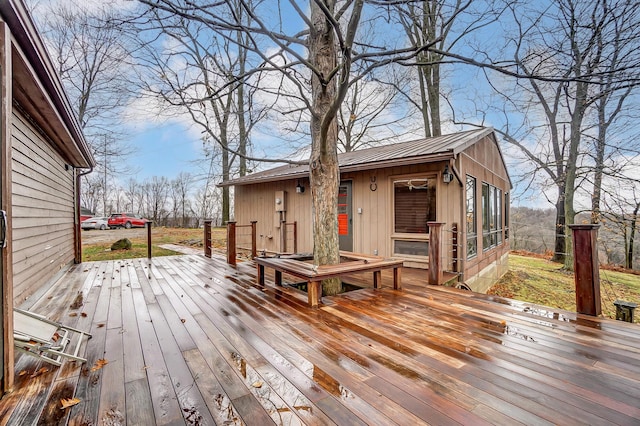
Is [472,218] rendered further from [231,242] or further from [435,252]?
[231,242]

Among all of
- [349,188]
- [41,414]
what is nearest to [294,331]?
[41,414]

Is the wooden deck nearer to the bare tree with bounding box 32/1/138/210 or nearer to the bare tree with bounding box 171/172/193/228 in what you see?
the bare tree with bounding box 32/1/138/210

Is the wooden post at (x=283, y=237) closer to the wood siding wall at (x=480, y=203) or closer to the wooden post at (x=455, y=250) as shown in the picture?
the wooden post at (x=455, y=250)

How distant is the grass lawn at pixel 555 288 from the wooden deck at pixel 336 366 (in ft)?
13.3

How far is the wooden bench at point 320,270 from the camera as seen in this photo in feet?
11.6

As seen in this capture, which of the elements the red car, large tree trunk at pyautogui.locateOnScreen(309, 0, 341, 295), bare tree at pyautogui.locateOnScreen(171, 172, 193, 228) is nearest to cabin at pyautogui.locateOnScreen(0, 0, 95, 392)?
large tree trunk at pyautogui.locateOnScreen(309, 0, 341, 295)

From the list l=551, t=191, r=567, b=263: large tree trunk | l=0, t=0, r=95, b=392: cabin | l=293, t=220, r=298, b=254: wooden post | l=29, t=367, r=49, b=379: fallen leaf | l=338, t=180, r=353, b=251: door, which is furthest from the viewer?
l=551, t=191, r=567, b=263: large tree trunk

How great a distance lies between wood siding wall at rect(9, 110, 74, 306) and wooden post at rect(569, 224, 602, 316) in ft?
18.5

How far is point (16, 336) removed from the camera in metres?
2.11

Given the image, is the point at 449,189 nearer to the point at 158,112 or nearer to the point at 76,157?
the point at 158,112

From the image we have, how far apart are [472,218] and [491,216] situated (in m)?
1.66

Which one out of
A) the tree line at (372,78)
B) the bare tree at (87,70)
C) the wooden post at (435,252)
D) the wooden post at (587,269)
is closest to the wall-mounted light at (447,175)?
the wooden post at (435,252)

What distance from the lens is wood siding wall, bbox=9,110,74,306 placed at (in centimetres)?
365

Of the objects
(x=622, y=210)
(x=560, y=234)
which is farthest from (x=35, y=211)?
(x=560, y=234)
